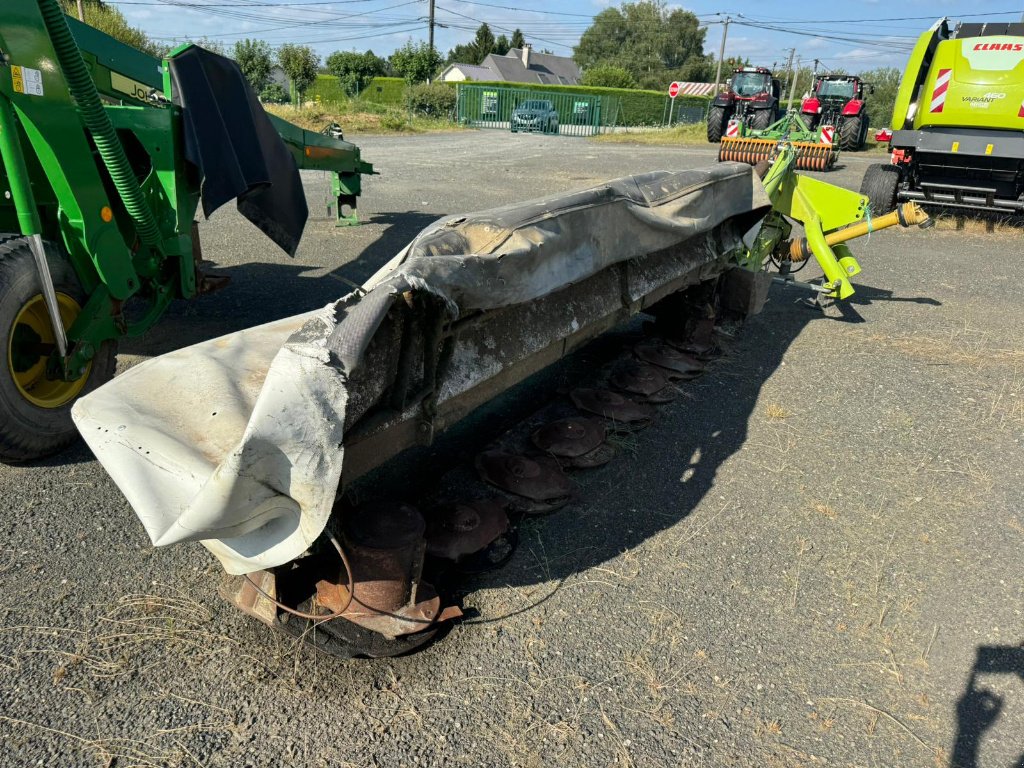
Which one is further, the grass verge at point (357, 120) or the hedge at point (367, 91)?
the hedge at point (367, 91)

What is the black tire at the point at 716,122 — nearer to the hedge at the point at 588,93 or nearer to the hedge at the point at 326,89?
the hedge at the point at 588,93

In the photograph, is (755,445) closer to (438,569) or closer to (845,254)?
(438,569)

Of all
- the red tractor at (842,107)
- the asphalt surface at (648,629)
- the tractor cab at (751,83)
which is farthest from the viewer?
the red tractor at (842,107)

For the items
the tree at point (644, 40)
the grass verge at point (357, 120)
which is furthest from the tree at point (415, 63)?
the tree at point (644, 40)

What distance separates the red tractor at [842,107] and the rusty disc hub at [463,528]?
21449 millimetres

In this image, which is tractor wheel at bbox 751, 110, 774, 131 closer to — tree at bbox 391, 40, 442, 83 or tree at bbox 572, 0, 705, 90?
tree at bbox 391, 40, 442, 83

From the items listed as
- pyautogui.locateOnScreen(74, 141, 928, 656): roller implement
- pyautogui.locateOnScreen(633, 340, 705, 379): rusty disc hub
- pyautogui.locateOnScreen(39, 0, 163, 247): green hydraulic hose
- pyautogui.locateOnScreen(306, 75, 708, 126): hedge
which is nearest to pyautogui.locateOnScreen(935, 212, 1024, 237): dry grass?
pyautogui.locateOnScreen(633, 340, 705, 379): rusty disc hub

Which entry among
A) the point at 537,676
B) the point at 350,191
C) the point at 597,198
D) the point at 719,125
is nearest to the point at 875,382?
the point at 597,198

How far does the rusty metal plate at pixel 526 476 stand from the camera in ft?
10.7

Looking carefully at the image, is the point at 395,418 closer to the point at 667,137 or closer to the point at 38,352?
the point at 38,352

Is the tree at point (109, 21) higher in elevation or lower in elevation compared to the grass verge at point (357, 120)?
higher

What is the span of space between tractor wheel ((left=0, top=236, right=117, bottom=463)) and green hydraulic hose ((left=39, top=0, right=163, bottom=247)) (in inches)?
18.1

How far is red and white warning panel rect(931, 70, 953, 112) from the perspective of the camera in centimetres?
940

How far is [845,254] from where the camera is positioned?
5.92 meters
